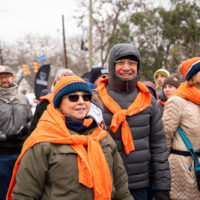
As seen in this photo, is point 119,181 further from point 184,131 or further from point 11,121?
point 11,121

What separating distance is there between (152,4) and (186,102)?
17758 mm

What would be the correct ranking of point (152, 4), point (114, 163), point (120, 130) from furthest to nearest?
1. point (152, 4)
2. point (120, 130)
3. point (114, 163)

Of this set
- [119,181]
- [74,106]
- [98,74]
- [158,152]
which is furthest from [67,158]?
[98,74]

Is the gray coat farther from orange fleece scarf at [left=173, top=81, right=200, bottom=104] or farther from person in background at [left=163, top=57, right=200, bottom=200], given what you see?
orange fleece scarf at [left=173, top=81, right=200, bottom=104]

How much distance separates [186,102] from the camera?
2566 millimetres

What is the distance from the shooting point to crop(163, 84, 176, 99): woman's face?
4.18 m

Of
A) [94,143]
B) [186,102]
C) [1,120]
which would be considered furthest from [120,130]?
[1,120]

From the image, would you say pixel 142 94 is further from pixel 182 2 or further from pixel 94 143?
pixel 182 2

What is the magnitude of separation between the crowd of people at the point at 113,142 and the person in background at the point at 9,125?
77 centimetres

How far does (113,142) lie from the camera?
1908mm

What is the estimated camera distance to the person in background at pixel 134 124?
2197 millimetres

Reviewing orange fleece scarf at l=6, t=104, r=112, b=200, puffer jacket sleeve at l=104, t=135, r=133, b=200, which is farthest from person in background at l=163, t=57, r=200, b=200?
orange fleece scarf at l=6, t=104, r=112, b=200

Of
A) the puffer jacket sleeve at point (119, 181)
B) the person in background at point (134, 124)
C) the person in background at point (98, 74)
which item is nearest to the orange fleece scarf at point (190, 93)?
the person in background at point (134, 124)

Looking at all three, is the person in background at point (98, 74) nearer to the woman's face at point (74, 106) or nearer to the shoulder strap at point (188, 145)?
the shoulder strap at point (188, 145)
